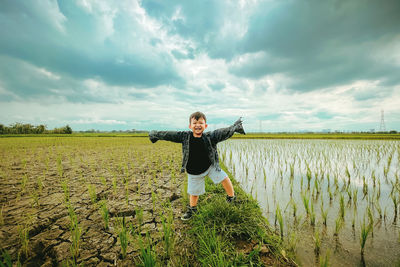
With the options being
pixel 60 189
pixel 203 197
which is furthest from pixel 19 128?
pixel 203 197

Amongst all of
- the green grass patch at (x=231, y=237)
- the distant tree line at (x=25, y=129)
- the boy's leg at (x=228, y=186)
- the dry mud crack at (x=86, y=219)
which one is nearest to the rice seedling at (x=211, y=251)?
the green grass patch at (x=231, y=237)

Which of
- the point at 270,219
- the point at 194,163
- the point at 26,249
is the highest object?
the point at 194,163

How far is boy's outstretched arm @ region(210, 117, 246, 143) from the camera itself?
2.23m

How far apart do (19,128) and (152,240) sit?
174ft

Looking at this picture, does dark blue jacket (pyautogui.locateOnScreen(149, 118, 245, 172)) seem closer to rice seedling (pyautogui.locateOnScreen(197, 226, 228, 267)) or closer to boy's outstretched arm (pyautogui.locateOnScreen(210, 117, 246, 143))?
boy's outstretched arm (pyautogui.locateOnScreen(210, 117, 246, 143))

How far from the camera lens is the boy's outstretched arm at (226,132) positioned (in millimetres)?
2227

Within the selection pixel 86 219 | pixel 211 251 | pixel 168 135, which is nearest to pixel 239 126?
pixel 168 135

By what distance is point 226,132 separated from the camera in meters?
2.25

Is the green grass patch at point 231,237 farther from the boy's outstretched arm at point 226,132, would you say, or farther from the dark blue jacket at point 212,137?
the boy's outstretched arm at point 226,132

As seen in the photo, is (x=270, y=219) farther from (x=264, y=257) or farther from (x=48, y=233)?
(x=48, y=233)

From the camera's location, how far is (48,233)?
1890 millimetres

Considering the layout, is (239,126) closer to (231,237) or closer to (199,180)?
(199,180)

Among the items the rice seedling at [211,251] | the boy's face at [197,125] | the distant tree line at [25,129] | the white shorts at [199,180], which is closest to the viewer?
the rice seedling at [211,251]

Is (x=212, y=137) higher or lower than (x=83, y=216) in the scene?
higher
